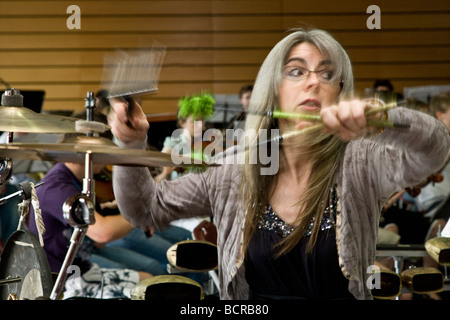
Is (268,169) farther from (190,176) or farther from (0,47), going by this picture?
(0,47)

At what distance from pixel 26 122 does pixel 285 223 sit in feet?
2.56

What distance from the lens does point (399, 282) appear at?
89.9 inches

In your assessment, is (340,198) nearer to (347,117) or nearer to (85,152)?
(347,117)

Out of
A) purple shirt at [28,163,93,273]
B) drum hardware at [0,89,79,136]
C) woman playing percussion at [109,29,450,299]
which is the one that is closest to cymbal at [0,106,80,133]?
drum hardware at [0,89,79,136]

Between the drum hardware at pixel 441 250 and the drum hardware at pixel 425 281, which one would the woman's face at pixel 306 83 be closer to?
the drum hardware at pixel 441 250

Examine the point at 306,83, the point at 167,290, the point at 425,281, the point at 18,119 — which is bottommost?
the point at 425,281

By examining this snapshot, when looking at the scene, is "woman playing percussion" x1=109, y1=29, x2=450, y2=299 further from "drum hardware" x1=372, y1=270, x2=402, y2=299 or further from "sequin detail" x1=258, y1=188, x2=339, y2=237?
"drum hardware" x1=372, y1=270, x2=402, y2=299

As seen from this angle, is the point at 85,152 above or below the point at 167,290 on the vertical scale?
above

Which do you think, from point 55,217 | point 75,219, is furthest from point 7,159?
point 55,217

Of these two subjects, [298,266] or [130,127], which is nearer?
[130,127]

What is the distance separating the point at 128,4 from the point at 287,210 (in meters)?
5.37

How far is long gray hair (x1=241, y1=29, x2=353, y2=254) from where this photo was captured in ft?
5.59

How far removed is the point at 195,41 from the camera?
260 inches
